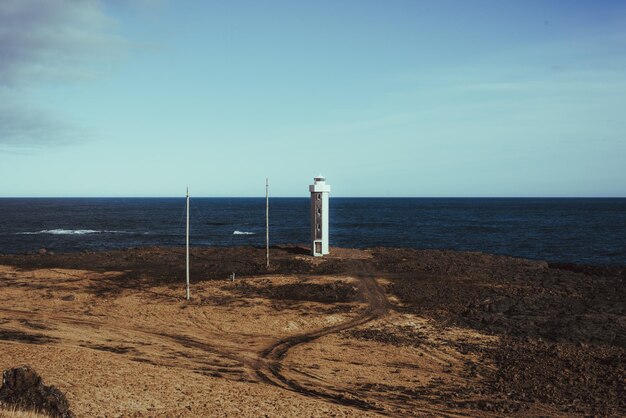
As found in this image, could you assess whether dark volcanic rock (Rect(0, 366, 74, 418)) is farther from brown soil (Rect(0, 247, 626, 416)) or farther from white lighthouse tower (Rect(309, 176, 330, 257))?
white lighthouse tower (Rect(309, 176, 330, 257))

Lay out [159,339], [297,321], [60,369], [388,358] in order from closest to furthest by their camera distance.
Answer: [60,369] < [388,358] < [159,339] < [297,321]

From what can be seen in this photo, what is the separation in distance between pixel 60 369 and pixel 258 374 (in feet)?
22.5

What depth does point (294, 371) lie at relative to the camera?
18391mm

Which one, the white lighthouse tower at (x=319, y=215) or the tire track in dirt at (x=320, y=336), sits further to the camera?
the white lighthouse tower at (x=319, y=215)

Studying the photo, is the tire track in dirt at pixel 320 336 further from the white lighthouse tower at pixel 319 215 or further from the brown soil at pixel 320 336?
the white lighthouse tower at pixel 319 215

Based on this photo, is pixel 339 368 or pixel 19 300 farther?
pixel 19 300

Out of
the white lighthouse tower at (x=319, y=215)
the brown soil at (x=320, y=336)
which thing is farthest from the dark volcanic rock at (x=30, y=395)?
the white lighthouse tower at (x=319, y=215)

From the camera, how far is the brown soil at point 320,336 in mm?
15570

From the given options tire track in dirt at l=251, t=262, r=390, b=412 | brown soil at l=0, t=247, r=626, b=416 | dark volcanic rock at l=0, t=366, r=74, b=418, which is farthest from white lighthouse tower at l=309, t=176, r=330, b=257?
dark volcanic rock at l=0, t=366, r=74, b=418

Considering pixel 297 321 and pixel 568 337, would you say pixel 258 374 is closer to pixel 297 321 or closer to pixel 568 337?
pixel 297 321

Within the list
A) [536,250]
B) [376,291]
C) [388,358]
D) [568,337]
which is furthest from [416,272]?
[536,250]

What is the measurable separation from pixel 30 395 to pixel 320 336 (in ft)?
44.3

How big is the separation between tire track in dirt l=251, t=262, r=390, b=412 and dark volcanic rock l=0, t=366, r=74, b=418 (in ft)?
23.1

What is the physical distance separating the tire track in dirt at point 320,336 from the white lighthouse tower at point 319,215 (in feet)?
23.8
